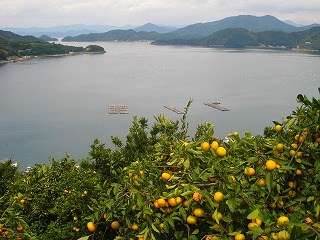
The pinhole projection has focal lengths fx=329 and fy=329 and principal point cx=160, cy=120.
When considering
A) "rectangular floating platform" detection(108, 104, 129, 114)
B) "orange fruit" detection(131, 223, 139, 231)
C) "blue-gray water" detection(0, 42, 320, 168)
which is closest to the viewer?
"orange fruit" detection(131, 223, 139, 231)

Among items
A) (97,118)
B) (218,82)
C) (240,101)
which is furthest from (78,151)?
(218,82)

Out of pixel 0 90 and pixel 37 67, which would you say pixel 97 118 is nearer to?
pixel 0 90

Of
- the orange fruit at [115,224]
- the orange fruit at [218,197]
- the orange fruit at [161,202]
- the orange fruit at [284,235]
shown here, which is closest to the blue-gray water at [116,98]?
the orange fruit at [115,224]

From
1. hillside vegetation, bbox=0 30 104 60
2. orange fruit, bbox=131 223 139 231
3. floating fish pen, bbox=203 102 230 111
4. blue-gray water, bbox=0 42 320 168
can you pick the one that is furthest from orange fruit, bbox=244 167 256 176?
hillside vegetation, bbox=0 30 104 60

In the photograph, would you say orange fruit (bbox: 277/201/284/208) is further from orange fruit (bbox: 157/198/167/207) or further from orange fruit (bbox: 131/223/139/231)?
orange fruit (bbox: 131/223/139/231)

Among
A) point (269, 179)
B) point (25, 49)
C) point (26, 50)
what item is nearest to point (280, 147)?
point (269, 179)

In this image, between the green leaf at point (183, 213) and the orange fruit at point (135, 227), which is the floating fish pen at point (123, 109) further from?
the green leaf at point (183, 213)

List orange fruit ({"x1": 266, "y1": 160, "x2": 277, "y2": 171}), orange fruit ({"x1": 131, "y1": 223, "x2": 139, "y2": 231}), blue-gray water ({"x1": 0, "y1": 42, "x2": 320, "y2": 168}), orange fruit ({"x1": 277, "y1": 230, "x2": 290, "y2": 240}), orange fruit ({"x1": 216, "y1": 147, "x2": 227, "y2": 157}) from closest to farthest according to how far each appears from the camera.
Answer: orange fruit ({"x1": 277, "y1": 230, "x2": 290, "y2": 240}), orange fruit ({"x1": 266, "y1": 160, "x2": 277, "y2": 171}), orange fruit ({"x1": 216, "y1": 147, "x2": 227, "y2": 157}), orange fruit ({"x1": 131, "y1": 223, "x2": 139, "y2": 231}), blue-gray water ({"x1": 0, "y1": 42, "x2": 320, "y2": 168})
